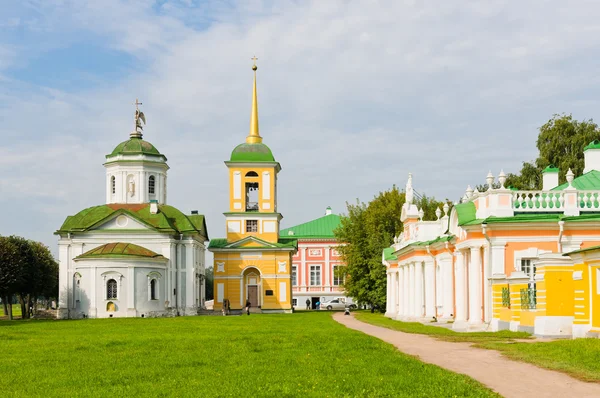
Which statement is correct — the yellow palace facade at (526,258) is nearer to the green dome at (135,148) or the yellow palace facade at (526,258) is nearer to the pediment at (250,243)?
the pediment at (250,243)

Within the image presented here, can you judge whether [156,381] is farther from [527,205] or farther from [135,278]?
[135,278]

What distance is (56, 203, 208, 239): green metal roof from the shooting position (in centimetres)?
6550

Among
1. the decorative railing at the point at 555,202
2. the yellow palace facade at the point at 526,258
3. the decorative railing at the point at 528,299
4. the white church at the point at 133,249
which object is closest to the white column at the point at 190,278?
the white church at the point at 133,249

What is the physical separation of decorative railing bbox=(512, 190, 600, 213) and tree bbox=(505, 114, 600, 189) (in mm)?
30529

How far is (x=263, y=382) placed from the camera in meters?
13.2

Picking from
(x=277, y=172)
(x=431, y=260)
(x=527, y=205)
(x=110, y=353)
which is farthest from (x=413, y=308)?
(x=277, y=172)

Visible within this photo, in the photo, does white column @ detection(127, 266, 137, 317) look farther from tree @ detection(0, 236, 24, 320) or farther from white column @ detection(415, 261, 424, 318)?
white column @ detection(415, 261, 424, 318)

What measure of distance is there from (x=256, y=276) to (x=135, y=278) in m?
12.7

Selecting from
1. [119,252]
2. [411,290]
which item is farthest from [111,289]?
[411,290]

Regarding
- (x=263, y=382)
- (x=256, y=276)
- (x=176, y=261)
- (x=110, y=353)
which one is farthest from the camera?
(x=256, y=276)

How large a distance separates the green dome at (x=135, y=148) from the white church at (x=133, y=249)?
81mm

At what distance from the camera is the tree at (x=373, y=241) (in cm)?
5988

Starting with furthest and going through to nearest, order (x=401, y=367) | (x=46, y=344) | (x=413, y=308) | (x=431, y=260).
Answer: (x=413, y=308)
(x=431, y=260)
(x=46, y=344)
(x=401, y=367)

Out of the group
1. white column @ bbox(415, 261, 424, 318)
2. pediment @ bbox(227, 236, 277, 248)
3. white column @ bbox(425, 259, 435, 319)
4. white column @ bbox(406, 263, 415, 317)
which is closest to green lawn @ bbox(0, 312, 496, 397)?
white column @ bbox(425, 259, 435, 319)
